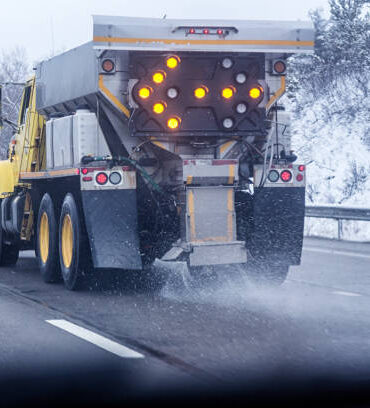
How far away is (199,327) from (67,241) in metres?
3.64

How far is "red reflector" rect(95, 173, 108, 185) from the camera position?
11133mm

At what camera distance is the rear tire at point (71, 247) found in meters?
11.6

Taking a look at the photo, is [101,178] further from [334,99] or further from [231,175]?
[334,99]

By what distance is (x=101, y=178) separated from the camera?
11.1 metres

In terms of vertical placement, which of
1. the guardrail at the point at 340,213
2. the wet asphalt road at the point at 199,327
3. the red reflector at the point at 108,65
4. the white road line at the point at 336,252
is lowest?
the white road line at the point at 336,252

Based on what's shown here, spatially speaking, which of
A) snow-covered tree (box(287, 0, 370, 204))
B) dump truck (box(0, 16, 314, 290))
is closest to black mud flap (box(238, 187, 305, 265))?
dump truck (box(0, 16, 314, 290))

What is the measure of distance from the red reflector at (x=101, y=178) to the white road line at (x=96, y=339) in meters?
2.11

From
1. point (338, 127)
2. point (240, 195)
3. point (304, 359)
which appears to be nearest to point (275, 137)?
point (240, 195)

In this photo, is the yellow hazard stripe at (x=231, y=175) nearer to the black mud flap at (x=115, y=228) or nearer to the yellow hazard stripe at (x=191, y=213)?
the yellow hazard stripe at (x=191, y=213)

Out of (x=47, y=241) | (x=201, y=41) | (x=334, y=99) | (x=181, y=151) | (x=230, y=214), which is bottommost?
(x=47, y=241)

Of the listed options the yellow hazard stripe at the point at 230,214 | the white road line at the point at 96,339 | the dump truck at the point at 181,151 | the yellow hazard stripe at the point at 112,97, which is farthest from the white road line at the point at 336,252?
the white road line at the point at 96,339

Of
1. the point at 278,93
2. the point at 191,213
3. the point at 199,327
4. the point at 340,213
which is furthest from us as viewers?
the point at 340,213

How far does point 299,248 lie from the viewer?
11.9 meters

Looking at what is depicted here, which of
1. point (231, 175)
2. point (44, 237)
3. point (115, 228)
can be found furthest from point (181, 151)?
point (44, 237)
